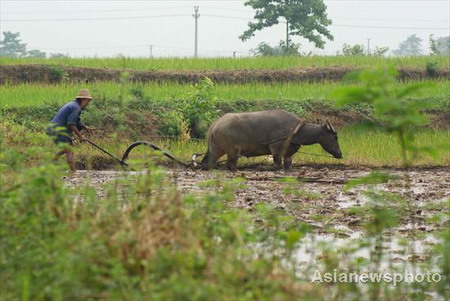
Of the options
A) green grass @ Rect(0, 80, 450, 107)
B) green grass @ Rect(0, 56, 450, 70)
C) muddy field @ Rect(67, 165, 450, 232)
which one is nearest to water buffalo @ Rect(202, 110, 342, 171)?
muddy field @ Rect(67, 165, 450, 232)

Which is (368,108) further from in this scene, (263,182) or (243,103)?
(263,182)

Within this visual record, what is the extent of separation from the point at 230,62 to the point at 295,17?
38.9ft

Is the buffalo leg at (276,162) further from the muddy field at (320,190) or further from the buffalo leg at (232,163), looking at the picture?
the buffalo leg at (232,163)

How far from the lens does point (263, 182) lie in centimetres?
1143

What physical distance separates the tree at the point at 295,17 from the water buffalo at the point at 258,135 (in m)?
21.9

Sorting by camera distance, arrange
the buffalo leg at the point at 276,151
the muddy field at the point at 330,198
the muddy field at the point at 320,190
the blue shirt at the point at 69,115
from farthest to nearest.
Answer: the buffalo leg at the point at 276,151, the blue shirt at the point at 69,115, the muddy field at the point at 320,190, the muddy field at the point at 330,198

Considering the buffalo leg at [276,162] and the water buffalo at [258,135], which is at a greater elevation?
the water buffalo at [258,135]

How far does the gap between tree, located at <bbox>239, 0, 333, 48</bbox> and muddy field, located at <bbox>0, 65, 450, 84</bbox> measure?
1177 cm

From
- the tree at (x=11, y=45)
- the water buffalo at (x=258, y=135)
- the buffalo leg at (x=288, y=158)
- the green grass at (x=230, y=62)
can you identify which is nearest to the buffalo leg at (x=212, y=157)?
the water buffalo at (x=258, y=135)

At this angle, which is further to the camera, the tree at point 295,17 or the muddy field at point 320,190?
the tree at point 295,17

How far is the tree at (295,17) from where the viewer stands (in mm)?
34562

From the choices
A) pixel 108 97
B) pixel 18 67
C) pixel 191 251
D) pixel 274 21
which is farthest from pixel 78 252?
pixel 274 21

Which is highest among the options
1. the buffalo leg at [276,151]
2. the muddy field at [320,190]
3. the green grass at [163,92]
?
the green grass at [163,92]

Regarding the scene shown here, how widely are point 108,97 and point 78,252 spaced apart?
42.1ft
